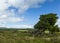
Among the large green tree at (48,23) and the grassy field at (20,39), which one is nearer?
the grassy field at (20,39)

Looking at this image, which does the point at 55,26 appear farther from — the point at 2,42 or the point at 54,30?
the point at 2,42

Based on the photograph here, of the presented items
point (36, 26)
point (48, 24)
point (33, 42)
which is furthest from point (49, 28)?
point (33, 42)

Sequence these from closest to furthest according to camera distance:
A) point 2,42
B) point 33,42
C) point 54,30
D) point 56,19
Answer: point 2,42 < point 33,42 < point 54,30 < point 56,19

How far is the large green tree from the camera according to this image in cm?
8674

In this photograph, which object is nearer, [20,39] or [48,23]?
[20,39]

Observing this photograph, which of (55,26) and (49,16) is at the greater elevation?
(49,16)

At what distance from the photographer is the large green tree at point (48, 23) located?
8674 cm

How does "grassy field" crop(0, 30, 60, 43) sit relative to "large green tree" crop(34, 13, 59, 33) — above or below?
below

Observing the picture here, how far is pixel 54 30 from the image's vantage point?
8619 cm

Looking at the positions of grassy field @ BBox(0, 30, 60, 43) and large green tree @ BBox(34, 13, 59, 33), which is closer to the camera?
grassy field @ BBox(0, 30, 60, 43)

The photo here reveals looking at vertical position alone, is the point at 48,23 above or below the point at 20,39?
above

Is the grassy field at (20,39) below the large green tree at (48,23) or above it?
below

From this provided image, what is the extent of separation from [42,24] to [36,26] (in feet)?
14.5

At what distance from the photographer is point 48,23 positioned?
288 feet
